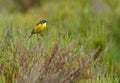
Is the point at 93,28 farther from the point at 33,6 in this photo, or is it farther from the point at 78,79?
the point at 33,6

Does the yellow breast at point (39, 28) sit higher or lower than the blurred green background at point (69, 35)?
higher

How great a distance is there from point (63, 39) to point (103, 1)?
6063 mm

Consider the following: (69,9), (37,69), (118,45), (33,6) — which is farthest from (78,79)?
(33,6)

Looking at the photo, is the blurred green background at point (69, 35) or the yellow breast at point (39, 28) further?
the yellow breast at point (39, 28)

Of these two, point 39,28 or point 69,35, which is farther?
point 69,35

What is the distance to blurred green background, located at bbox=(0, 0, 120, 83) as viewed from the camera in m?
4.77

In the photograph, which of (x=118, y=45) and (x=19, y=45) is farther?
(x=118, y=45)

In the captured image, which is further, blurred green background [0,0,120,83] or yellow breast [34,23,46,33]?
yellow breast [34,23,46,33]

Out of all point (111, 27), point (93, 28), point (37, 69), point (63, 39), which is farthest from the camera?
point (111, 27)

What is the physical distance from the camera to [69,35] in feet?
18.3

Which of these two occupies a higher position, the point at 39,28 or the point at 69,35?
the point at 39,28

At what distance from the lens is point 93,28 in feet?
21.2

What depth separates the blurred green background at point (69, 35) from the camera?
15.6ft

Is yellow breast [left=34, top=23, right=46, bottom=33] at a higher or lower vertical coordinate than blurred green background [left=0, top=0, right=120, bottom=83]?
higher
